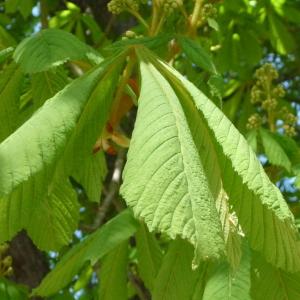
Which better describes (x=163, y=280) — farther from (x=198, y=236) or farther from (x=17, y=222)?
(x=198, y=236)

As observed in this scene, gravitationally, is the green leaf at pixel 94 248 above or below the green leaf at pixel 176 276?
above

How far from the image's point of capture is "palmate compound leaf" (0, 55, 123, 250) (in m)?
0.95

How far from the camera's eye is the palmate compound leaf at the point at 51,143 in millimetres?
948

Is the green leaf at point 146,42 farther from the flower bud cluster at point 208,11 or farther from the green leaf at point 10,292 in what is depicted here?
the green leaf at point 10,292

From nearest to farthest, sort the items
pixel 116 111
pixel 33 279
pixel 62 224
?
1. pixel 116 111
2. pixel 62 224
3. pixel 33 279

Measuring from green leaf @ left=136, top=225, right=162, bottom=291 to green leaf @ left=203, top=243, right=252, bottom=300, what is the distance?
30cm

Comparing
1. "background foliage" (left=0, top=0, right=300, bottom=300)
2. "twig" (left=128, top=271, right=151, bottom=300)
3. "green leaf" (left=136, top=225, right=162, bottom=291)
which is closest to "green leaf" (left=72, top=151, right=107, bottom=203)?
"background foliage" (left=0, top=0, right=300, bottom=300)

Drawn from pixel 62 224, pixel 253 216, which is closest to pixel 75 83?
pixel 253 216

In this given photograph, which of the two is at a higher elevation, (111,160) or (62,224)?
(62,224)

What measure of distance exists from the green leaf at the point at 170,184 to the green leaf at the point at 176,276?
42 centimetres

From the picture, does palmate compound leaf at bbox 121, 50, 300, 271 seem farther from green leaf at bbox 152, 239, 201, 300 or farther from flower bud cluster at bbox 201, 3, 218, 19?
flower bud cluster at bbox 201, 3, 218, 19

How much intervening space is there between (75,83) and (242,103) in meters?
2.27

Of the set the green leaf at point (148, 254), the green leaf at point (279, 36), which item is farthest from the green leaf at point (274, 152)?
the green leaf at point (279, 36)

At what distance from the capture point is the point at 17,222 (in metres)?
1.08
